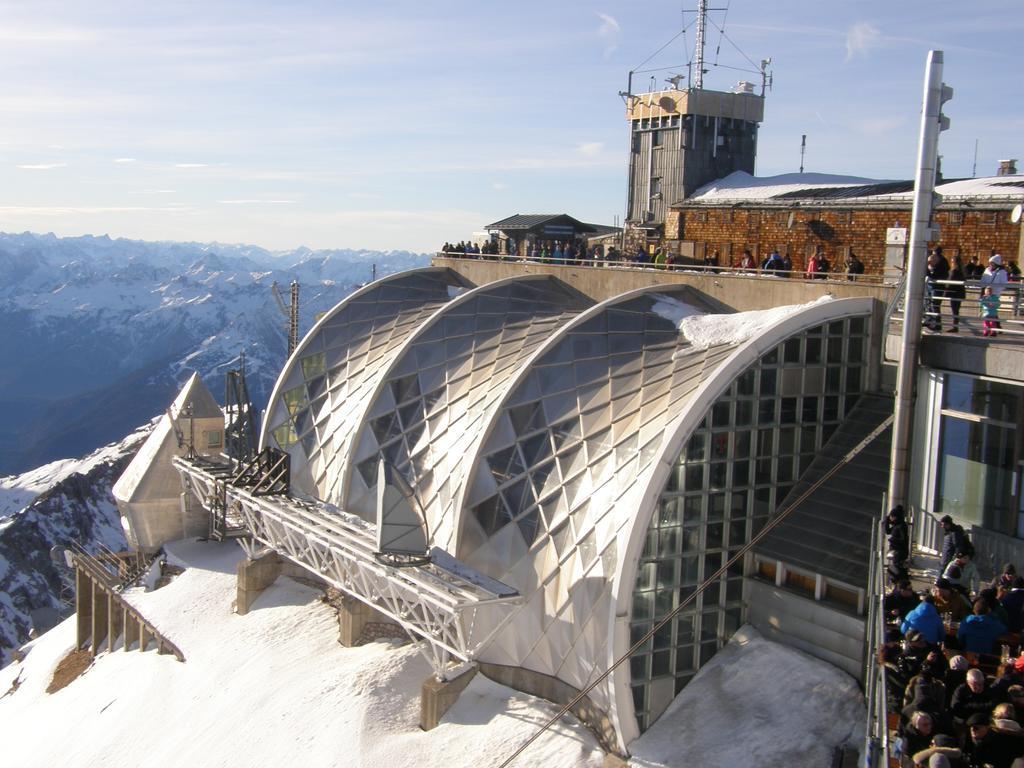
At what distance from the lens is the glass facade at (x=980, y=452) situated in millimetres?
14680

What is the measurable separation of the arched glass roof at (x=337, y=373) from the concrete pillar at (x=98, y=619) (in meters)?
12.4

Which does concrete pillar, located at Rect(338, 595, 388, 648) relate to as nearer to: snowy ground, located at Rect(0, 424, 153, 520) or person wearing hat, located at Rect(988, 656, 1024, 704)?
person wearing hat, located at Rect(988, 656, 1024, 704)

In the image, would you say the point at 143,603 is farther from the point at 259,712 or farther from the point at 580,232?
the point at 580,232

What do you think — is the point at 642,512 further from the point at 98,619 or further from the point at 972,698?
the point at 98,619

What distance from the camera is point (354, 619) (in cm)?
2636

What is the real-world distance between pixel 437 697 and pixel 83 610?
27.9 metres

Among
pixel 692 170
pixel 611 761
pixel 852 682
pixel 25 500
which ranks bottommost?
pixel 25 500

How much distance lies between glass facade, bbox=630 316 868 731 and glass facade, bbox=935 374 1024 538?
5308mm

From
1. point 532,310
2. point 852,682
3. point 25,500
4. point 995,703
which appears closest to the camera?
point 995,703

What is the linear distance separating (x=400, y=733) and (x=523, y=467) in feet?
23.4

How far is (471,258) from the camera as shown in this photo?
42.8m

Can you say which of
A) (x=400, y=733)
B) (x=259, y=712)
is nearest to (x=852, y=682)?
(x=400, y=733)

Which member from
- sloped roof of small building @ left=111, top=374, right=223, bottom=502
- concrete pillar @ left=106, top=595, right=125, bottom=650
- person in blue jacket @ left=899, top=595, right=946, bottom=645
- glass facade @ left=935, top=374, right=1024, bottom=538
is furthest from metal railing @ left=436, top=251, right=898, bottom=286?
concrete pillar @ left=106, top=595, right=125, bottom=650

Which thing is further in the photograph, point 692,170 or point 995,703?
point 692,170
